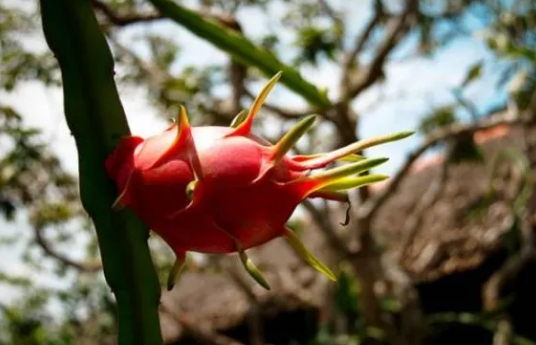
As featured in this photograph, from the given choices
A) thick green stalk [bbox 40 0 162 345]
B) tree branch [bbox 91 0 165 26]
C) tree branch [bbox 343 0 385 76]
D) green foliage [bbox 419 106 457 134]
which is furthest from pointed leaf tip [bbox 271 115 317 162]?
green foliage [bbox 419 106 457 134]

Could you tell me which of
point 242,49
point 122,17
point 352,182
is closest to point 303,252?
point 352,182

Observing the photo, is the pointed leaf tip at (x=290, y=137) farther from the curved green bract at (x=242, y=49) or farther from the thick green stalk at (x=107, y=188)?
the curved green bract at (x=242, y=49)

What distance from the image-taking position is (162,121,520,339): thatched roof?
11.9 ft

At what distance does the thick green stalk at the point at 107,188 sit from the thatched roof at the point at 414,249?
2.92 metres

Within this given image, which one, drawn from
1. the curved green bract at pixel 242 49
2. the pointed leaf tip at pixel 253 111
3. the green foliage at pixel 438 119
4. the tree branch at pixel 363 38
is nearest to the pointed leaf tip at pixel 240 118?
the pointed leaf tip at pixel 253 111

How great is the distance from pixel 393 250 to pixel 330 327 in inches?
33.0

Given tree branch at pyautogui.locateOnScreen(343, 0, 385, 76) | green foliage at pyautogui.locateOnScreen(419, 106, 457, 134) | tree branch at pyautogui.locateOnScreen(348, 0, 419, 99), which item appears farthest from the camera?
green foliage at pyautogui.locateOnScreen(419, 106, 457, 134)

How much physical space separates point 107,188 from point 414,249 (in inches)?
139

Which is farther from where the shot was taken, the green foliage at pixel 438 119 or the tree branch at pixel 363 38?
the green foliage at pixel 438 119

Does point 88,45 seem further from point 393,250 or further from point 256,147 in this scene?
point 393,250

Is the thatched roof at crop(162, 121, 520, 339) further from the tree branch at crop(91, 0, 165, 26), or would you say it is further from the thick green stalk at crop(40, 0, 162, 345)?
the thick green stalk at crop(40, 0, 162, 345)

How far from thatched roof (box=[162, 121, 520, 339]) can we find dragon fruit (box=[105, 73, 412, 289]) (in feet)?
9.77

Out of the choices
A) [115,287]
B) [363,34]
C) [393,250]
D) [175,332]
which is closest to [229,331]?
[175,332]

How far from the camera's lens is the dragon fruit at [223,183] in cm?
46
